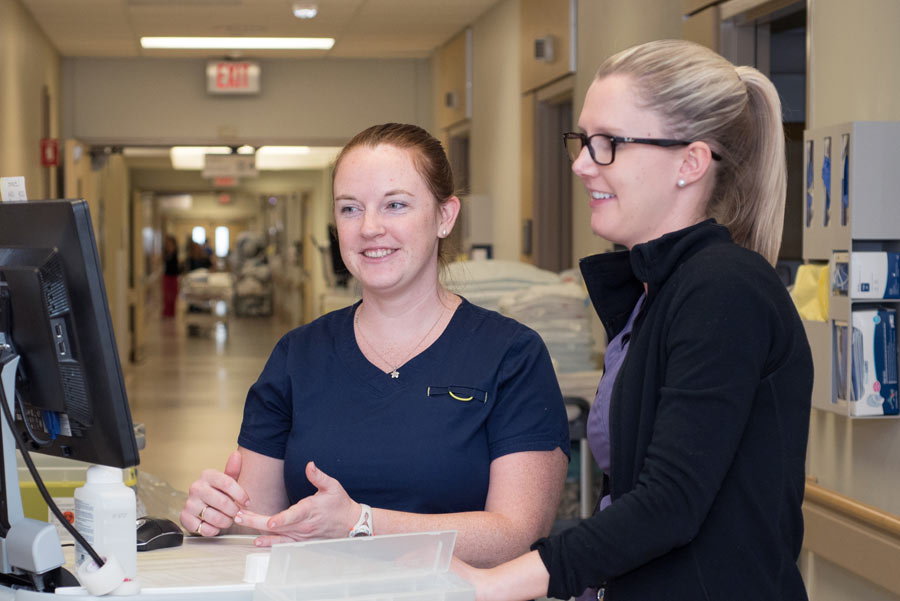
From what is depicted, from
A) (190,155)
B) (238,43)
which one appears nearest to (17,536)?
(238,43)

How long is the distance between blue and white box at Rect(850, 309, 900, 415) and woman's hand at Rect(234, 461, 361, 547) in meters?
1.76

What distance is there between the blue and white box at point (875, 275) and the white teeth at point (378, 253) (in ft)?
4.87

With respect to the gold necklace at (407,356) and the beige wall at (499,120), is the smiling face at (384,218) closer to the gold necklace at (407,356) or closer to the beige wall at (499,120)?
the gold necklace at (407,356)

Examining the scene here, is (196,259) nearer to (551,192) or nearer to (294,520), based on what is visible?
(551,192)

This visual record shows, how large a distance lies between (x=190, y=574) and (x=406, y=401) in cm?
55

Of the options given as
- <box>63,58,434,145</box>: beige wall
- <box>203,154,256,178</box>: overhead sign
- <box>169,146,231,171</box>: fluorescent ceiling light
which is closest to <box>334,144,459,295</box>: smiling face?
<box>63,58,434,145</box>: beige wall

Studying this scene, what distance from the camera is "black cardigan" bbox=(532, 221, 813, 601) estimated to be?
1.34 m

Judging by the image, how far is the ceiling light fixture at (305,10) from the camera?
7363 millimetres

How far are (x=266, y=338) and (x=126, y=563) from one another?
14872 millimetres

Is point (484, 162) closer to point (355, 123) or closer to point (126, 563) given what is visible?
point (355, 123)

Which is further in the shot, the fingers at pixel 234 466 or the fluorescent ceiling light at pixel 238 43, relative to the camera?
the fluorescent ceiling light at pixel 238 43

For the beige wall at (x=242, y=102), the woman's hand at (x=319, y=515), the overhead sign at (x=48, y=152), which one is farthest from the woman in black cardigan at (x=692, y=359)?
the beige wall at (x=242, y=102)

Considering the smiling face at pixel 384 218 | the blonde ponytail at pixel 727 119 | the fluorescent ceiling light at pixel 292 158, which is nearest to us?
the blonde ponytail at pixel 727 119

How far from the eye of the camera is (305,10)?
7492 millimetres
